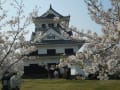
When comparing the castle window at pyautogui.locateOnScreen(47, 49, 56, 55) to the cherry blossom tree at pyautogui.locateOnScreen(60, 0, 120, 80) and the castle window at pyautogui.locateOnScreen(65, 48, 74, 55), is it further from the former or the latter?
the cherry blossom tree at pyautogui.locateOnScreen(60, 0, 120, 80)

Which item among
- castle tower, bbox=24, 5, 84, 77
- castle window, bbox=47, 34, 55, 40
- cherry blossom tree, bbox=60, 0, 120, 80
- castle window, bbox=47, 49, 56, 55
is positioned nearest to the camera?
cherry blossom tree, bbox=60, 0, 120, 80

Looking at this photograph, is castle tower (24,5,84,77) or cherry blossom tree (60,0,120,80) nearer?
cherry blossom tree (60,0,120,80)

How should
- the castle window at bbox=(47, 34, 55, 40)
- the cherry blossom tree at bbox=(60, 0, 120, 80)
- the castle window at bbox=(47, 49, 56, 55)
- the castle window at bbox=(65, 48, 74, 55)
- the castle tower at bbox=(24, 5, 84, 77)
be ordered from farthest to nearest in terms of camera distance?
the castle window at bbox=(47, 34, 55, 40), the castle window at bbox=(47, 49, 56, 55), the castle window at bbox=(65, 48, 74, 55), the castle tower at bbox=(24, 5, 84, 77), the cherry blossom tree at bbox=(60, 0, 120, 80)

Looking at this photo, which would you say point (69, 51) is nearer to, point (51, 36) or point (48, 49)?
point (48, 49)

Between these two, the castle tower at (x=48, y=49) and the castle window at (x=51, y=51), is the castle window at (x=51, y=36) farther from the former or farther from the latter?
the castle window at (x=51, y=51)

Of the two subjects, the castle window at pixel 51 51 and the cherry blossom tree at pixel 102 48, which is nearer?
the cherry blossom tree at pixel 102 48

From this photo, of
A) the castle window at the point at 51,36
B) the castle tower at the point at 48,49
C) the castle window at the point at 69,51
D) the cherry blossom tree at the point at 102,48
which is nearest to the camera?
the cherry blossom tree at the point at 102,48

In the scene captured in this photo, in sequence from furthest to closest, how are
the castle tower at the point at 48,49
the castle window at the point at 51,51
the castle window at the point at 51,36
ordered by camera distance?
1. the castle window at the point at 51,36
2. the castle window at the point at 51,51
3. the castle tower at the point at 48,49

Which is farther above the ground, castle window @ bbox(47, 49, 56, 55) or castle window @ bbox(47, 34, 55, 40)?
castle window @ bbox(47, 34, 55, 40)

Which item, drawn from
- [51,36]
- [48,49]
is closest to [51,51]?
[48,49]

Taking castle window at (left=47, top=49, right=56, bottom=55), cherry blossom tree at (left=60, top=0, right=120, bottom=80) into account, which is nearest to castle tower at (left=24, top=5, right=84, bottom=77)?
castle window at (left=47, top=49, right=56, bottom=55)

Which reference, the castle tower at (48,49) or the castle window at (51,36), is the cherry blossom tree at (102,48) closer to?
the castle tower at (48,49)

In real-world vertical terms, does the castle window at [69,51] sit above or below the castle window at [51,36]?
below

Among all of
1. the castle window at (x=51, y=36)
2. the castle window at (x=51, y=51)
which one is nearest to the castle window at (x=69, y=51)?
the castle window at (x=51, y=51)
